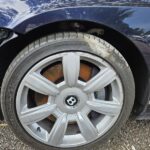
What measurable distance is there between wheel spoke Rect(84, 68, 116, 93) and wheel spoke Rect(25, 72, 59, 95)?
0.22m

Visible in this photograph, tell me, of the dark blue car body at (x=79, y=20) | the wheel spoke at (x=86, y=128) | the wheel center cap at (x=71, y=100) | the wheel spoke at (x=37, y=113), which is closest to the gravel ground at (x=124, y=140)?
the wheel spoke at (x=86, y=128)

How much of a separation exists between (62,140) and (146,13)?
3.42ft

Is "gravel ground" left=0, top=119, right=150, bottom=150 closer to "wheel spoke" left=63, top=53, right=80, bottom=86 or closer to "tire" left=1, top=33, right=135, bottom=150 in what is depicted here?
"tire" left=1, top=33, right=135, bottom=150

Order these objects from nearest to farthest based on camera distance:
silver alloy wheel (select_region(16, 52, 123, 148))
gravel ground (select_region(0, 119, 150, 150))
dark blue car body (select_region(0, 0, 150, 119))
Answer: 1. dark blue car body (select_region(0, 0, 150, 119))
2. silver alloy wheel (select_region(16, 52, 123, 148))
3. gravel ground (select_region(0, 119, 150, 150))

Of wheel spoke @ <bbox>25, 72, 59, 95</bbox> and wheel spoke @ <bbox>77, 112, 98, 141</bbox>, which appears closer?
wheel spoke @ <bbox>25, 72, 59, 95</bbox>

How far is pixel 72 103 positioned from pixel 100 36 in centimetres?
49

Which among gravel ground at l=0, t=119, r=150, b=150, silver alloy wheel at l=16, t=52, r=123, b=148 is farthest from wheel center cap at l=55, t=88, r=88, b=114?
gravel ground at l=0, t=119, r=150, b=150

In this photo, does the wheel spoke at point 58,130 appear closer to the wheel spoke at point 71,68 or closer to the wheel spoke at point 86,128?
the wheel spoke at point 86,128

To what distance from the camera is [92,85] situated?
8.63ft

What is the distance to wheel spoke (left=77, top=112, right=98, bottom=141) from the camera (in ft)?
8.96

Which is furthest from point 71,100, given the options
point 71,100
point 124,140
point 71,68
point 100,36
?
point 124,140

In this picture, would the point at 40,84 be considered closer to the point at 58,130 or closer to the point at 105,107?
the point at 58,130

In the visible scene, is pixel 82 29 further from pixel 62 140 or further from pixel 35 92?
pixel 62 140

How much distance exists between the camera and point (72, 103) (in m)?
2.68
